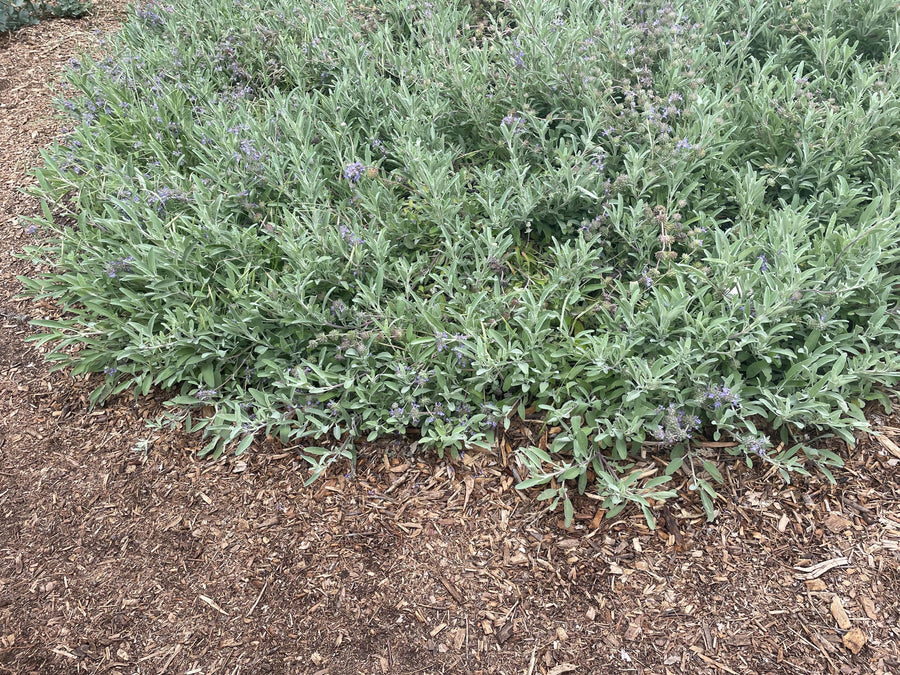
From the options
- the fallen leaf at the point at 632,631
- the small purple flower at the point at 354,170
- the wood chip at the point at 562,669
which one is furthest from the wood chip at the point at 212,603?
the small purple flower at the point at 354,170

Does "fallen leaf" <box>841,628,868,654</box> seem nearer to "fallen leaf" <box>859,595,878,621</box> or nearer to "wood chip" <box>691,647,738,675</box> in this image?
"fallen leaf" <box>859,595,878,621</box>

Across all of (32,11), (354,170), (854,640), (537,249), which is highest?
(32,11)

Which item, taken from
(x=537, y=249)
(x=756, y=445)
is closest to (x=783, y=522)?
(x=756, y=445)

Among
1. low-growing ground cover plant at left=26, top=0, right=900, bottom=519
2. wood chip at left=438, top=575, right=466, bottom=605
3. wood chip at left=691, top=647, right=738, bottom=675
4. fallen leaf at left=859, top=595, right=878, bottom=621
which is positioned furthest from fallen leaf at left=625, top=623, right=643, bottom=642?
fallen leaf at left=859, top=595, right=878, bottom=621

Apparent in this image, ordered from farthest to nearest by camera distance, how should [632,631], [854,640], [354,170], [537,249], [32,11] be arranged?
1. [32,11]
2. [537,249]
3. [354,170]
4. [632,631]
5. [854,640]

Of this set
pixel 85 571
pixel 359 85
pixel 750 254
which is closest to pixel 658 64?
pixel 750 254

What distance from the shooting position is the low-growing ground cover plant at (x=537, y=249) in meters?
2.71

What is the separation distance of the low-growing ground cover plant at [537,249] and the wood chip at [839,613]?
→ 53 cm

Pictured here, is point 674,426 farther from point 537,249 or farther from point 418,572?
point 537,249

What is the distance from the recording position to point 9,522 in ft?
Answer: 9.87

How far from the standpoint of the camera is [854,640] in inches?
88.4

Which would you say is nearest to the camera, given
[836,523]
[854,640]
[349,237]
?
[854,640]

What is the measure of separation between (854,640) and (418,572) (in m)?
1.63

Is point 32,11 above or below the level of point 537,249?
above
